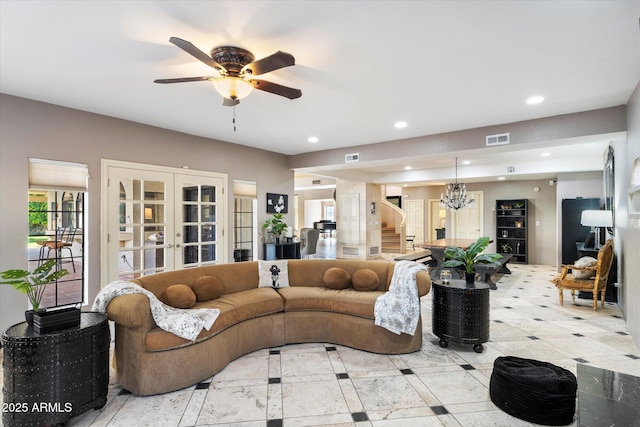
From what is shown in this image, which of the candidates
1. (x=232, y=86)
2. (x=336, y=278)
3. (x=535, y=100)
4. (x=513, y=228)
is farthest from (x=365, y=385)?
(x=513, y=228)

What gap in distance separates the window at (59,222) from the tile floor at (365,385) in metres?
2.10

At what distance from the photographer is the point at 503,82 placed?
3285 millimetres

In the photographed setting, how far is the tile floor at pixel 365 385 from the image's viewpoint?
7.67ft

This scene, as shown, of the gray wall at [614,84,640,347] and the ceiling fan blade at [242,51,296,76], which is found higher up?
the ceiling fan blade at [242,51,296,76]

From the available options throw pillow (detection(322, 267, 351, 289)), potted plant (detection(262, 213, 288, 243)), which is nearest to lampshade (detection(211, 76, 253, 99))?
throw pillow (detection(322, 267, 351, 289))

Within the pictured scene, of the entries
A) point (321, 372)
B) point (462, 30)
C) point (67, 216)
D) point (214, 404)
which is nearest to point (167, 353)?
point (214, 404)

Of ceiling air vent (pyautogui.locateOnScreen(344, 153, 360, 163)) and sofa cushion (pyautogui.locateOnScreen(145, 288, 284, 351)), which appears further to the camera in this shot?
ceiling air vent (pyautogui.locateOnScreen(344, 153, 360, 163))

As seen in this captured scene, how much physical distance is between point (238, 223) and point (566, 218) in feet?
23.8

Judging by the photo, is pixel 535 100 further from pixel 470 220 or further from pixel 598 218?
pixel 470 220

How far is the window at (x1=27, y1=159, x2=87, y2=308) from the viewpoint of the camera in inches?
151

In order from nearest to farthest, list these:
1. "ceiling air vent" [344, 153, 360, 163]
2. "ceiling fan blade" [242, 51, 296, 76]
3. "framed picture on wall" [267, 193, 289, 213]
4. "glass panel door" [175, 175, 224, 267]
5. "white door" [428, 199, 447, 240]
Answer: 1. "ceiling fan blade" [242, 51, 296, 76]
2. "glass panel door" [175, 175, 224, 267]
3. "ceiling air vent" [344, 153, 360, 163]
4. "framed picture on wall" [267, 193, 289, 213]
5. "white door" [428, 199, 447, 240]

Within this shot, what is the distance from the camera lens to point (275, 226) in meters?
6.54

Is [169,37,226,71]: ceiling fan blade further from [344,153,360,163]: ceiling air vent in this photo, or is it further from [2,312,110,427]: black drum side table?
[344,153,360,163]: ceiling air vent

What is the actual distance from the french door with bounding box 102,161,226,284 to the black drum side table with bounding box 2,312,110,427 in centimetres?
232
